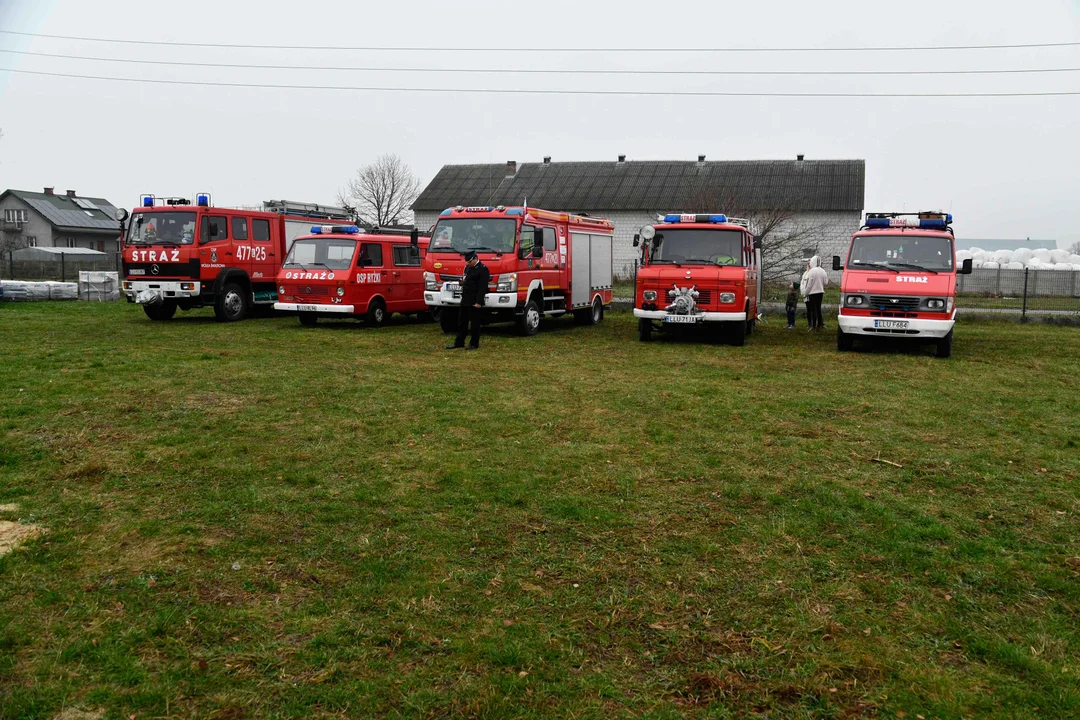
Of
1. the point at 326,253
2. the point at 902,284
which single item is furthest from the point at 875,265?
the point at 326,253

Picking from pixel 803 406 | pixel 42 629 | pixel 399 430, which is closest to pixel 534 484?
pixel 399 430

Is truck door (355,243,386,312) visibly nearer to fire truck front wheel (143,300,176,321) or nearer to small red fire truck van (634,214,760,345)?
fire truck front wheel (143,300,176,321)

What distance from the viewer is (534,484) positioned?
6262 millimetres

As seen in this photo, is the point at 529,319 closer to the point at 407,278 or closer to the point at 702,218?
the point at 702,218

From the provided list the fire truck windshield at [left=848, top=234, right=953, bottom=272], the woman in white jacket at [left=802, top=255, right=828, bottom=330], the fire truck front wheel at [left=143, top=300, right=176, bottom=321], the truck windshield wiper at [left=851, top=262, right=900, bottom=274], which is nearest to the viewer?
the fire truck windshield at [left=848, top=234, right=953, bottom=272]

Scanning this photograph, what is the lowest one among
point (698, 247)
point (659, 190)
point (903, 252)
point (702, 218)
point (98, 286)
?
point (98, 286)

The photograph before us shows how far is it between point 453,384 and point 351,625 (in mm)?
6834

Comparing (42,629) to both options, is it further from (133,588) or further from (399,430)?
(399,430)

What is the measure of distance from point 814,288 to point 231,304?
43.4ft

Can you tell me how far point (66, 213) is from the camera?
65.8 m

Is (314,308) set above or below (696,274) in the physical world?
below

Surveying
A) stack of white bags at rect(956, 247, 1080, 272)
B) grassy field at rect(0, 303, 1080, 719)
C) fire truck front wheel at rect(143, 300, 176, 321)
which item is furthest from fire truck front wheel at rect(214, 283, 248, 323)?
stack of white bags at rect(956, 247, 1080, 272)

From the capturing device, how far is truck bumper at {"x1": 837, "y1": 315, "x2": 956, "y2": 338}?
13.8m

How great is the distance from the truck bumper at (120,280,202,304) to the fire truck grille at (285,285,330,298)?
2158 millimetres
